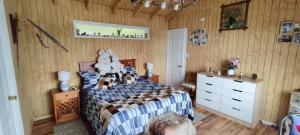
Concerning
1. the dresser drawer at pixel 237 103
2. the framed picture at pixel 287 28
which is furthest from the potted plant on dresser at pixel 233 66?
the framed picture at pixel 287 28

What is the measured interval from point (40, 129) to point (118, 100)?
1.60 m

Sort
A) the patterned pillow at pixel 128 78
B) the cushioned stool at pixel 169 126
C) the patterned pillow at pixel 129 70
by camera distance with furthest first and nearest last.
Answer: the patterned pillow at pixel 129 70, the patterned pillow at pixel 128 78, the cushioned stool at pixel 169 126

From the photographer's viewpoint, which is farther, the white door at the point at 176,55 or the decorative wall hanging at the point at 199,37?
the white door at the point at 176,55

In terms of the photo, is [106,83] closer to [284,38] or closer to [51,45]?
[51,45]

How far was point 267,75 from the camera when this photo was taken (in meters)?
2.83

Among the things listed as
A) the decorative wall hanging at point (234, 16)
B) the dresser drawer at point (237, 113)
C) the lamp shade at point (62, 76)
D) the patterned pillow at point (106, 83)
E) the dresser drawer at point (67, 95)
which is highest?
the decorative wall hanging at point (234, 16)

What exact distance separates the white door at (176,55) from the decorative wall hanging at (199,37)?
265mm

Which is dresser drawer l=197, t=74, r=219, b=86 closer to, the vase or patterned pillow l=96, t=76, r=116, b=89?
the vase

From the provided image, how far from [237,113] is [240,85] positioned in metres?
0.57

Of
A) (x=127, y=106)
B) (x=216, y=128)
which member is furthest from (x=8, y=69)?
(x=216, y=128)

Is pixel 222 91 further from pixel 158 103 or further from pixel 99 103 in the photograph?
pixel 99 103

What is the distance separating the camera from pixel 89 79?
3094 mm

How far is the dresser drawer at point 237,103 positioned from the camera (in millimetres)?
2755

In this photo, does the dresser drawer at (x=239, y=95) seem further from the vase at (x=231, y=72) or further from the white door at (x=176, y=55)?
the white door at (x=176, y=55)
